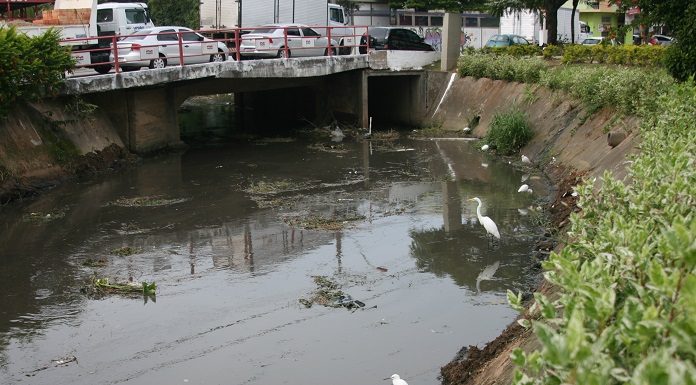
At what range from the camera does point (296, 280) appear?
12492 mm

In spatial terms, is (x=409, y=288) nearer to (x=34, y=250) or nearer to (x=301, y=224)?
(x=301, y=224)

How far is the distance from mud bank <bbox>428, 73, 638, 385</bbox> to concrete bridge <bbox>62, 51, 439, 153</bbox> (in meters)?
1.69

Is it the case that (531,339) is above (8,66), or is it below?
below

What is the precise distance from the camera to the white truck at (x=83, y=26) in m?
21.1

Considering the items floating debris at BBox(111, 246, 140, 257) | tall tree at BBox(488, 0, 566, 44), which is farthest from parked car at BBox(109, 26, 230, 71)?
tall tree at BBox(488, 0, 566, 44)

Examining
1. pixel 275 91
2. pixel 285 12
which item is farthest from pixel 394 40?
pixel 275 91

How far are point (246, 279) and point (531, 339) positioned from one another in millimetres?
5633

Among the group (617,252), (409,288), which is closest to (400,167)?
(409,288)

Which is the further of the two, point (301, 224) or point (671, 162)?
point (301, 224)

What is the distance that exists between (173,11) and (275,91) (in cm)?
2242

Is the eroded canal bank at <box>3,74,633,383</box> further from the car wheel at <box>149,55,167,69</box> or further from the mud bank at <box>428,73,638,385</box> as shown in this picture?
the car wheel at <box>149,55,167,69</box>

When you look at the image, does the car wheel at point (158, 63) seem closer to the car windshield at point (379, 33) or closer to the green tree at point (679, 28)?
the car windshield at point (379, 33)

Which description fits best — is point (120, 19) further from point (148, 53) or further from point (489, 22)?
point (489, 22)

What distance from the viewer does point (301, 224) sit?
620 inches
